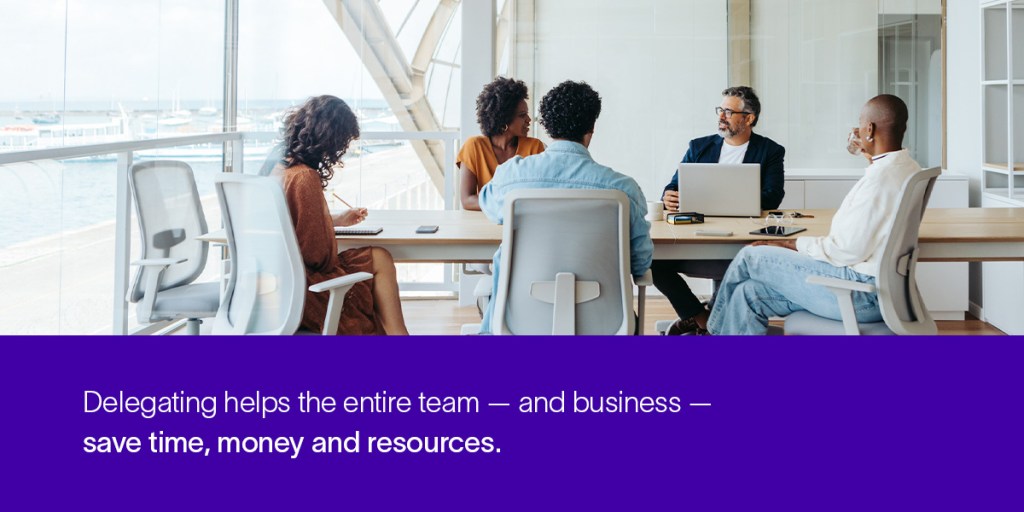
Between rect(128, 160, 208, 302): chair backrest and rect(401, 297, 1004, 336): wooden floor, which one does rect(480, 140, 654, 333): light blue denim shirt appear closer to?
rect(128, 160, 208, 302): chair backrest

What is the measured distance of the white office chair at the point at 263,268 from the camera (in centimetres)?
248

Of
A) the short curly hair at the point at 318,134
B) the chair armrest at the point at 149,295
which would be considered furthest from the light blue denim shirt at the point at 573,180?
the chair armrest at the point at 149,295

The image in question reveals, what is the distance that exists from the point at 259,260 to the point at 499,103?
166cm

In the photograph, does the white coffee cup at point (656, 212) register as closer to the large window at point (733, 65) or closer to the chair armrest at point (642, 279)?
the chair armrest at point (642, 279)

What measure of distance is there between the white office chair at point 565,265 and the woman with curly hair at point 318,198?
1.55 ft

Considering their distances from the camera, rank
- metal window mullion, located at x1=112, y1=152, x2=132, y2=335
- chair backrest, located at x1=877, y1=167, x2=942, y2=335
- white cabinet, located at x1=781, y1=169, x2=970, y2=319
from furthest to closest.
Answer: white cabinet, located at x1=781, y1=169, x2=970, y2=319 < metal window mullion, located at x1=112, y1=152, x2=132, y2=335 < chair backrest, located at x1=877, y1=167, x2=942, y2=335

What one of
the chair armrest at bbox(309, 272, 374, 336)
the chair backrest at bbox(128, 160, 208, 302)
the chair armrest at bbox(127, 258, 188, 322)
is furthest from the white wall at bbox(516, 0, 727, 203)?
the chair armrest at bbox(309, 272, 374, 336)

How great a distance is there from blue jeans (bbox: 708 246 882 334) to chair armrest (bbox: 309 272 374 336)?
120 centimetres

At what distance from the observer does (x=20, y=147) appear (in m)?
3.33

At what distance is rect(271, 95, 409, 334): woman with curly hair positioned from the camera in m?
2.65
